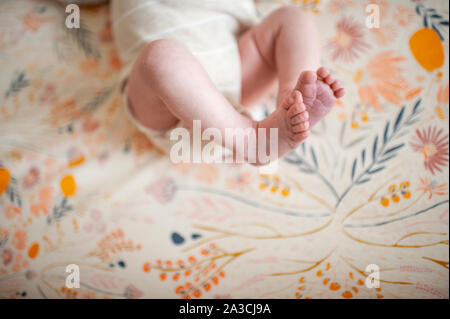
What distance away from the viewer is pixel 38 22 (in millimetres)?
799

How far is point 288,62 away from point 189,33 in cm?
23

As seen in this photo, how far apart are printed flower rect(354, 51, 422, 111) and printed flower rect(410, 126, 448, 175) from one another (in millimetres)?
89

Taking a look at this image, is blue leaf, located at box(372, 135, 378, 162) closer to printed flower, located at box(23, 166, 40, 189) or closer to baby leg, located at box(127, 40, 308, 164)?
baby leg, located at box(127, 40, 308, 164)

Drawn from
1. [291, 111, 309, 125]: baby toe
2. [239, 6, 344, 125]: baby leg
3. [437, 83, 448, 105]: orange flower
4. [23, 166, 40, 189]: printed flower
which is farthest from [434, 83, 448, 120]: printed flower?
[23, 166, 40, 189]: printed flower

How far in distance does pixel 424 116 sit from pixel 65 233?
81 centimetres

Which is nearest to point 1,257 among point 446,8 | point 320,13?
point 320,13

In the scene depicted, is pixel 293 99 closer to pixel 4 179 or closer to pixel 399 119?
pixel 399 119

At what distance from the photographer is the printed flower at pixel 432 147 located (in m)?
0.67

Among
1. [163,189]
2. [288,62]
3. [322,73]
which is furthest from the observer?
[163,189]

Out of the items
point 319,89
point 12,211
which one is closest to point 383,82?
point 319,89

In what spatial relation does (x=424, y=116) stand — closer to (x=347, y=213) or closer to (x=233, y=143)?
(x=347, y=213)

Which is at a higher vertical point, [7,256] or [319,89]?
[319,89]

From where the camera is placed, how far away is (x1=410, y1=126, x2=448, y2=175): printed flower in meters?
0.67

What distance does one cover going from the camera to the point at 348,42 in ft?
2.48
